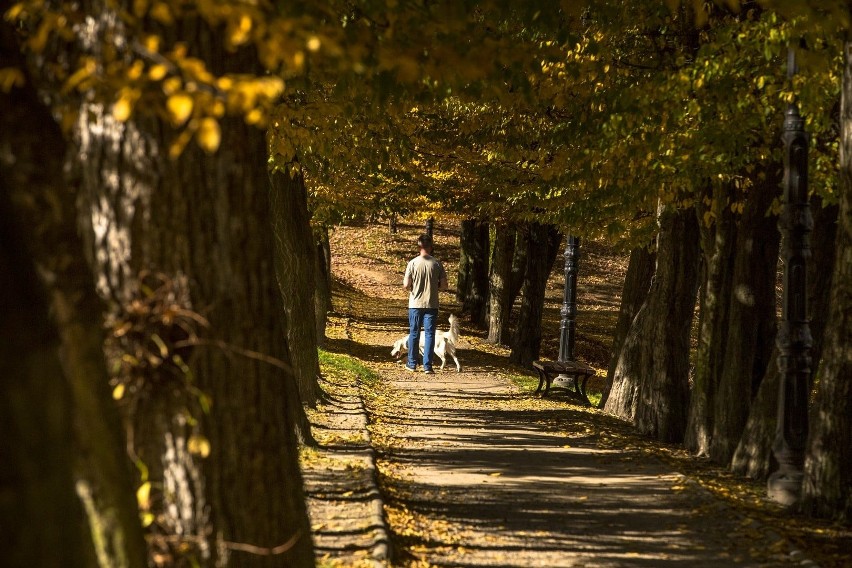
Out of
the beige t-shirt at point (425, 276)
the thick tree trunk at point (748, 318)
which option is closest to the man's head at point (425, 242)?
the beige t-shirt at point (425, 276)

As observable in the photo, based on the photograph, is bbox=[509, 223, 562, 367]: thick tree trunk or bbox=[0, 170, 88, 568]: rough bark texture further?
bbox=[509, 223, 562, 367]: thick tree trunk

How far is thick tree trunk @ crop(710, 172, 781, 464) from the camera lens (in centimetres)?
1308

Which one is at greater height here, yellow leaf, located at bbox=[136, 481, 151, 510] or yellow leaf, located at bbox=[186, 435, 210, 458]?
yellow leaf, located at bbox=[186, 435, 210, 458]

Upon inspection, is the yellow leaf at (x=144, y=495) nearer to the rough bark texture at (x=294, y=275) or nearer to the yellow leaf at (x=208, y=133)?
the yellow leaf at (x=208, y=133)

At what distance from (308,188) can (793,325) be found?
1395 centimetres

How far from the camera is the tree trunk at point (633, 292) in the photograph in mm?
20422

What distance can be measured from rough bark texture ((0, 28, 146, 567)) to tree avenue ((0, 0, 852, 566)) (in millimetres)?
12

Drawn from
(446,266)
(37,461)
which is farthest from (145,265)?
(446,266)

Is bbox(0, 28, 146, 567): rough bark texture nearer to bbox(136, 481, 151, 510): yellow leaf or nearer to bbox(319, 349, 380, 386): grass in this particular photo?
bbox(136, 481, 151, 510): yellow leaf

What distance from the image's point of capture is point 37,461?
3.47m

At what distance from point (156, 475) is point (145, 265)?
2.96 feet

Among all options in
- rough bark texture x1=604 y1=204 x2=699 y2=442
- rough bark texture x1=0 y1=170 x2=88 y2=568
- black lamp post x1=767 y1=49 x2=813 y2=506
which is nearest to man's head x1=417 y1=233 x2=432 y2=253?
rough bark texture x1=604 y1=204 x2=699 y2=442

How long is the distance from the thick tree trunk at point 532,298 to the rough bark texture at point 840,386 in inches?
636

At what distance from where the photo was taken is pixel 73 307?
4.27m
